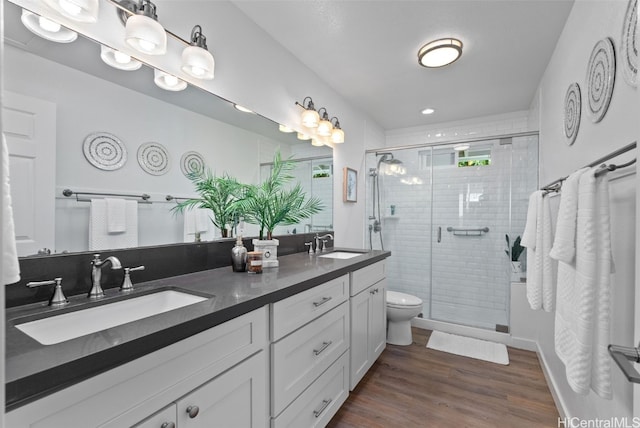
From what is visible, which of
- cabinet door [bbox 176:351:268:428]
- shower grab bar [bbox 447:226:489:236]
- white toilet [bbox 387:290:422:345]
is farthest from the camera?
shower grab bar [bbox 447:226:489:236]

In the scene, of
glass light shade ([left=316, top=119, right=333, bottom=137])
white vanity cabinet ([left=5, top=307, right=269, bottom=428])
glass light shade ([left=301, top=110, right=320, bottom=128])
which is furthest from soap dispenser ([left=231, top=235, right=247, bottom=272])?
glass light shade ([left=316, top=119, right=333, bottom=137])

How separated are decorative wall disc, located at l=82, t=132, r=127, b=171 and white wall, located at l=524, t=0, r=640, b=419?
1684 mm

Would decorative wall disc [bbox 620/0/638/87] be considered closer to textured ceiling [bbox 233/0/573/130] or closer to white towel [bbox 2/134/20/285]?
textured ceiling [bbox 233/0/573/130]

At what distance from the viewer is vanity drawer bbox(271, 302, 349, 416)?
1.20 m

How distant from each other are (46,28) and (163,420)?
1.37 m

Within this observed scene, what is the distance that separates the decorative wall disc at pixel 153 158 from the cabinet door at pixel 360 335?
4.30 feet

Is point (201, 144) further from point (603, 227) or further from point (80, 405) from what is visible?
point (603, 227)

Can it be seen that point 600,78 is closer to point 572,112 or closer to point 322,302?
point 572,112

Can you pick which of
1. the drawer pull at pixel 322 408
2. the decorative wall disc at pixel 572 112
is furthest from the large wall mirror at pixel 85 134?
the decorative wall disc at pixel 572 112

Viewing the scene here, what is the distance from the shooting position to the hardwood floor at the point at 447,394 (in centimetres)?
171

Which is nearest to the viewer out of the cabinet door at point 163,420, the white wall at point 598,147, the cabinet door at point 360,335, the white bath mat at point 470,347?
the cabinet door at point 163,420

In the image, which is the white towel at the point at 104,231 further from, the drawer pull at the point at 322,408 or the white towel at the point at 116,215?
the drawer pull at the point at 322,408

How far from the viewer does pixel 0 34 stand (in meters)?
0.46

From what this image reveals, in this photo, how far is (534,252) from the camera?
1665 mm
